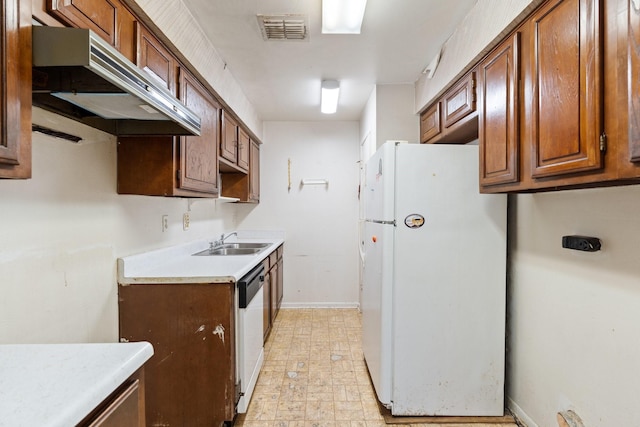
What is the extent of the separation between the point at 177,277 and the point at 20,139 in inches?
42.5

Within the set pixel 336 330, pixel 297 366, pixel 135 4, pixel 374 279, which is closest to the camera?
pixel 135 4

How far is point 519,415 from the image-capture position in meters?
1.93

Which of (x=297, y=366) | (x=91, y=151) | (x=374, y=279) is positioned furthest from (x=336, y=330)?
(x=91, y=151)

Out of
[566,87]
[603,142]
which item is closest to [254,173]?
[566,87]

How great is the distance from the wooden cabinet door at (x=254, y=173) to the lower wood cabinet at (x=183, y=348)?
1930 millimetres

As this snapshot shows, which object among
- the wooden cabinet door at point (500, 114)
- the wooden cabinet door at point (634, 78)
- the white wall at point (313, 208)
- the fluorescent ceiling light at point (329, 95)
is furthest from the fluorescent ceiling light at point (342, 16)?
the white wall at point (313, 208)

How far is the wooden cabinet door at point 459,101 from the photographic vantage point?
1.96 meters

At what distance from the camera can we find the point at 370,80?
2.79 metres

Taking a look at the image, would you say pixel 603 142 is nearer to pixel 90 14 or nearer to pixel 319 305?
pixel 90 14

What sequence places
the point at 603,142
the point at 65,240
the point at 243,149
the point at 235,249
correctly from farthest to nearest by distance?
the point at 235,249 → the point at 243,149 → the point at 65,240 → the point at 603,142

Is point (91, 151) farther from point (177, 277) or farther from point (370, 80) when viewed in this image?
point (370, 80)

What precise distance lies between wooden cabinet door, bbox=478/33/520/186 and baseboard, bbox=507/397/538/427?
1387 millimetres

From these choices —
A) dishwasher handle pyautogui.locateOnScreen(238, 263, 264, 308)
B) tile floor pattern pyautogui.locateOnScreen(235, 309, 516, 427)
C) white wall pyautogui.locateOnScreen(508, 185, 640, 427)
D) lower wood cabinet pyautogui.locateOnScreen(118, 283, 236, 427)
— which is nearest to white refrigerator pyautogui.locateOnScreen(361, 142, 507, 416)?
white wall pyautogui.locateOnScreen(508, 185, 640, 427)

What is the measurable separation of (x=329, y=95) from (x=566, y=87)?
2149 millimetres
